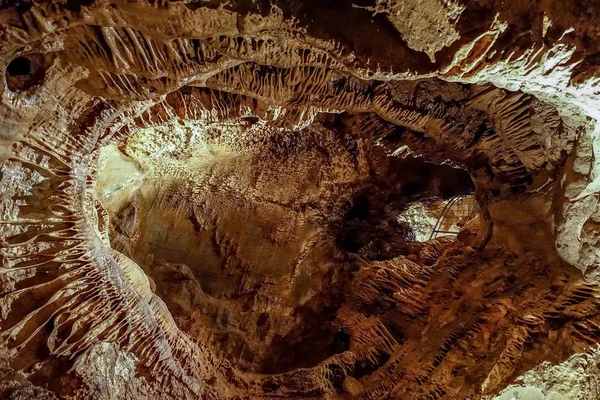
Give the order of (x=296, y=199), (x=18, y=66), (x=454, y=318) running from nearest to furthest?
(x=18, y=66) → (x=454, y=318) → (x=296, y=199)

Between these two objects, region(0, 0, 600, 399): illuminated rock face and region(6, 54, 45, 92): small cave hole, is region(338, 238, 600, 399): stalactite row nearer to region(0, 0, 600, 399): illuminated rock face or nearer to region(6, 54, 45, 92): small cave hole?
region(0, 0, 600, 399): illuminated rock face

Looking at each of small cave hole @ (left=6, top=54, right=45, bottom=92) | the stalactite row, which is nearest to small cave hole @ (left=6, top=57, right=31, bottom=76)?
small cave hole @ (left=6, top=54, right=45, bottom=92)

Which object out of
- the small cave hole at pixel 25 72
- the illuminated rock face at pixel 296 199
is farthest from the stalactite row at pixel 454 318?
the small cave hole at pixel 25 72

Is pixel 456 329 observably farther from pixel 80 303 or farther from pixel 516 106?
pixel 80 303

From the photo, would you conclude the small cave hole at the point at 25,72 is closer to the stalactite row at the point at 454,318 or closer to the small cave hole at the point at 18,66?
the small cave hole at the point at 18,66

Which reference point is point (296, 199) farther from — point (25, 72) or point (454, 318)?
point (25, 72)

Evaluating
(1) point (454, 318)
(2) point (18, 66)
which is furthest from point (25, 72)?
(1) point (454, 318)

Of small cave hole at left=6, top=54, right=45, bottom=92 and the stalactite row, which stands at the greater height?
small cave hole at left=6, top=54, right=45, bottom=92

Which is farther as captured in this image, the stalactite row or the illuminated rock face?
the stalactite row

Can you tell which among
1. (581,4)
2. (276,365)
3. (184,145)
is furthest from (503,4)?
(276,365)
